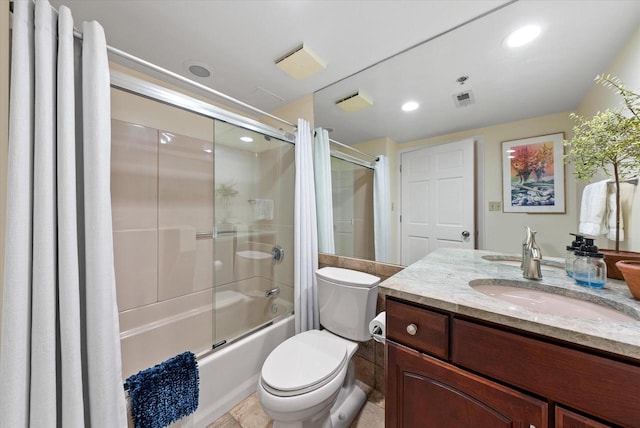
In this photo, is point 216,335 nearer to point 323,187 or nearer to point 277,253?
point 277,253

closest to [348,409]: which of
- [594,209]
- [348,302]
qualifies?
[348,302]

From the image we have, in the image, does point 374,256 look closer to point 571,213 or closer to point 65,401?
point 571,213

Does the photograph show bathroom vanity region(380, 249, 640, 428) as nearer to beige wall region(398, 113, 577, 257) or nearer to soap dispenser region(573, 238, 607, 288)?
soap dispenser region(573, 238, 607, 288)

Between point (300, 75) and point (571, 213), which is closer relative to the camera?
point (571, 213)

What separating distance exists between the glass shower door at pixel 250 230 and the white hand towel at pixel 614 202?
1.72 metres

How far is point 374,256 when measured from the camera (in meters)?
1.60

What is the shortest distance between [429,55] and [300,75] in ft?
2.87

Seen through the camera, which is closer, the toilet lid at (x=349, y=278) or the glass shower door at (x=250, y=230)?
the toilet lid at (x=349, y=278)

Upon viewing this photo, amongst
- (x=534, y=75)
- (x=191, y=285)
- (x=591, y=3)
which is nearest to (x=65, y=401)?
(x=191, y=285)

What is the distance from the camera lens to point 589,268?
2.62 ft

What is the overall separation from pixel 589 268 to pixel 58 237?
75.8 inches

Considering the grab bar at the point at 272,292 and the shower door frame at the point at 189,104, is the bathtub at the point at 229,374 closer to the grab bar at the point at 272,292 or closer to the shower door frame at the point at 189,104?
the shower door frame at the point at 189,104

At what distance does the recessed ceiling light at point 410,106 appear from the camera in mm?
1500

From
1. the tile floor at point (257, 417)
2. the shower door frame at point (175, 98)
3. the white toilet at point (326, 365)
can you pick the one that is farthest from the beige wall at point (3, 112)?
the tile floor at point (257, 417)
